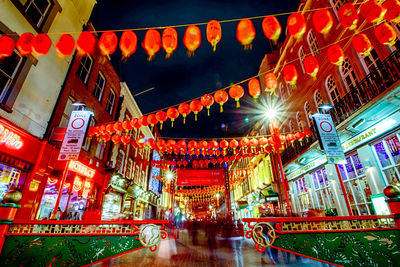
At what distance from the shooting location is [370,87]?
8.02 meters

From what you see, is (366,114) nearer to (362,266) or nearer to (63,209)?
(362,266)

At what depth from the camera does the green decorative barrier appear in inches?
127

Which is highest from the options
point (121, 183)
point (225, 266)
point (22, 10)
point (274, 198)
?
point (22, 10)

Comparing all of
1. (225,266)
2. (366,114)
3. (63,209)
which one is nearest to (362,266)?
(225,266)

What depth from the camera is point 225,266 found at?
466cm

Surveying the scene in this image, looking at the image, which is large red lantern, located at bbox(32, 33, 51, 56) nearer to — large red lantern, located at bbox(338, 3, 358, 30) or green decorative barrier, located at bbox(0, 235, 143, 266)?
green decorative barrier, located at bbox(0, 235, 143, 266)

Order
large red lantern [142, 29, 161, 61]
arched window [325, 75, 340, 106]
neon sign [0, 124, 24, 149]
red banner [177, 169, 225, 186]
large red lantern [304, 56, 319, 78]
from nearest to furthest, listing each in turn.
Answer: large red lantern [142, 29, 161, 61] < neon sign [0, 124, 24, 149] < large red lantern [304, 56, 319, 78] < arched window [325, 75, 340, 106] < red banner [177, 169, 225, 186]

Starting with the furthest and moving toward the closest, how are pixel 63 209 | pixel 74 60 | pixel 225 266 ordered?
1. pixel 74 60
2. pixel 63 209
3. pixel 225 266

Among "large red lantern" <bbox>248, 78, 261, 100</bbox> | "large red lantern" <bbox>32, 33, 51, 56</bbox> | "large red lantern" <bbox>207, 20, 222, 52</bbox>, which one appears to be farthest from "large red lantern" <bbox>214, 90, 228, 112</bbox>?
"large red lantern" <bbox>32, 33, 51, 56</bbox>

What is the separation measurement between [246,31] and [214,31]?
962 mm

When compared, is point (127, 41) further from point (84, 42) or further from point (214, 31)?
point (214, 31)

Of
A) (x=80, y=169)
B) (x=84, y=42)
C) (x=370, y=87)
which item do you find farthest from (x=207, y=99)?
(x=80, y=169)

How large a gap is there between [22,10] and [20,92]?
3.55 m

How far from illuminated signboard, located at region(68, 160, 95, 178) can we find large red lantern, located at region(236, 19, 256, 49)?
387 inches
